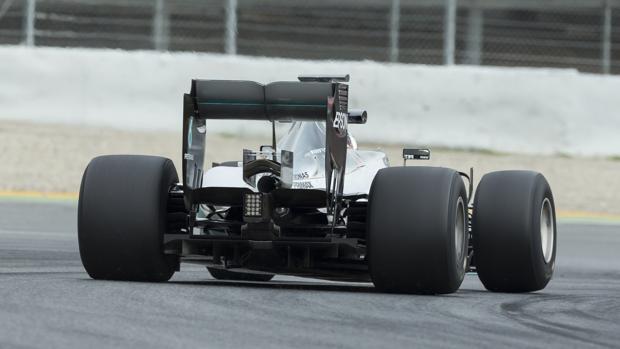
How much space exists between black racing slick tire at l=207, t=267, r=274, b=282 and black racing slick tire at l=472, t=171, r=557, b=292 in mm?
2060

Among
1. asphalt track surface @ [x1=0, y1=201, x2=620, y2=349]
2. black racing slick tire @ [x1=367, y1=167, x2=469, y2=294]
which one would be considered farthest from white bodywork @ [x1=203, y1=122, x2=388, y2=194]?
black racing slick tire @ [x1=367, y1=167, x2=469, y2=294]

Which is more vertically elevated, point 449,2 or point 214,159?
point 449,2

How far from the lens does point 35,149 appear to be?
66.7 feet

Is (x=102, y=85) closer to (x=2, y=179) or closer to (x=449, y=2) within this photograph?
(x=2, y=179)

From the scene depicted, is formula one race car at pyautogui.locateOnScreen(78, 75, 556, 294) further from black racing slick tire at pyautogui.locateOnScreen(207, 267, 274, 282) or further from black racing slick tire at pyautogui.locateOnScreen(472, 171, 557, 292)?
black racing slick tire at pyautogui.locateOnScreen(207, 267, 274, 282)

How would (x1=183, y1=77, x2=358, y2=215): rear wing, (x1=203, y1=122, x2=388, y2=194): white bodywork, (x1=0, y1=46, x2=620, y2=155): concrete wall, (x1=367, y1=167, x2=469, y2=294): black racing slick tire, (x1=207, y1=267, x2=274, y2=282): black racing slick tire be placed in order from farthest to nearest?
(x1=0, y1=46, x2=620, y2=155): concrete wall → (x1=207, y1=267, x2=274, y2=282): black racing slick tire → (x1=203, y1=122, x2=388, y2=194): white bodywork → (x1=183, y1=77, x2=358, y2=215): rear wing → (x1=367, y1=167, x2=469, y2=294): black racing slick tire

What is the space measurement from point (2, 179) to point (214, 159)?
2.73m

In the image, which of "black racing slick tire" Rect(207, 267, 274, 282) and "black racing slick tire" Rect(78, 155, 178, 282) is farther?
"black racing slick tire" Rect(207, 267, 274, 282)

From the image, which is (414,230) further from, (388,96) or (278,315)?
(388,96)

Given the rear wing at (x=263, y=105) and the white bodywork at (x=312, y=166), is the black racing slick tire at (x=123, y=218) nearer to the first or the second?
the rear wing at (x=263, y=105)

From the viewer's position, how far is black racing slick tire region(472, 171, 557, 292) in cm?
948

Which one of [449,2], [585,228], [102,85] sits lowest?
[585,228]

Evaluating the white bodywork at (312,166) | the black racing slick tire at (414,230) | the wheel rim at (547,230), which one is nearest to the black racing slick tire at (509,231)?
the wheel rim at (547,230)

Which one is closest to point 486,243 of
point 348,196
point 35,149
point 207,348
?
point 348,196
